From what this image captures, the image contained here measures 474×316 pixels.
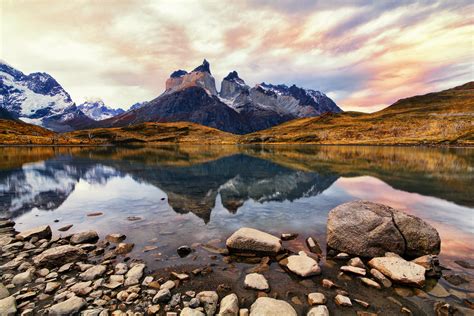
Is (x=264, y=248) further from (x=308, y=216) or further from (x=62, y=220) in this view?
(x=62, y=220)

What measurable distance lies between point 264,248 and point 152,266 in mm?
7220

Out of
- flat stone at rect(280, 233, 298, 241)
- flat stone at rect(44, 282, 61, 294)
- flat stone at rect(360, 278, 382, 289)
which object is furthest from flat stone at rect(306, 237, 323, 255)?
flat stone at rect(44, 282, 61, 294)

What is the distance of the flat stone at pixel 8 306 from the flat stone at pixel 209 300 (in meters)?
7.80

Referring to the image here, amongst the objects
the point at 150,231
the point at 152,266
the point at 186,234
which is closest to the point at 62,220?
the point at 150,231

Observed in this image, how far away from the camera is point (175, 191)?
131 feet

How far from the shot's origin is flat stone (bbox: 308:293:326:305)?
40.0 feet

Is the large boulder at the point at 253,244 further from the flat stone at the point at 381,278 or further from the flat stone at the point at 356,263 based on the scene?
the flat stone at the point at 381,278

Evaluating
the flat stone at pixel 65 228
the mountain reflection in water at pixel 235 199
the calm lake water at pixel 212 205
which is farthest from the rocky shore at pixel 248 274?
the mountain reflection in water at pixel 235 199

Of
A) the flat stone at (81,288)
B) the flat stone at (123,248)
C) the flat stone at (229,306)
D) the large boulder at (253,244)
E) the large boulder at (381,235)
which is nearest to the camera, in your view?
the flat stone at (229,306)

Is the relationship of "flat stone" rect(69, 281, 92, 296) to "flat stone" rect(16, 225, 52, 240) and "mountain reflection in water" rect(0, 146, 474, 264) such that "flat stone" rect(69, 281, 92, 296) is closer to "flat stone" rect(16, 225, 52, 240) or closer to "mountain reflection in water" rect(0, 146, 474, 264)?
"mountain reflection in water" rect(0, 146, 474, 264)

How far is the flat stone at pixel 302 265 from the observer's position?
14.7 metres

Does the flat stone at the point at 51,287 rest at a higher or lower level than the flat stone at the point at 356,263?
higher

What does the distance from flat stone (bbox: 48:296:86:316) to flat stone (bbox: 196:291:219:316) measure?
206 inches

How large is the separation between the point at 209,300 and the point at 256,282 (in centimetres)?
278
